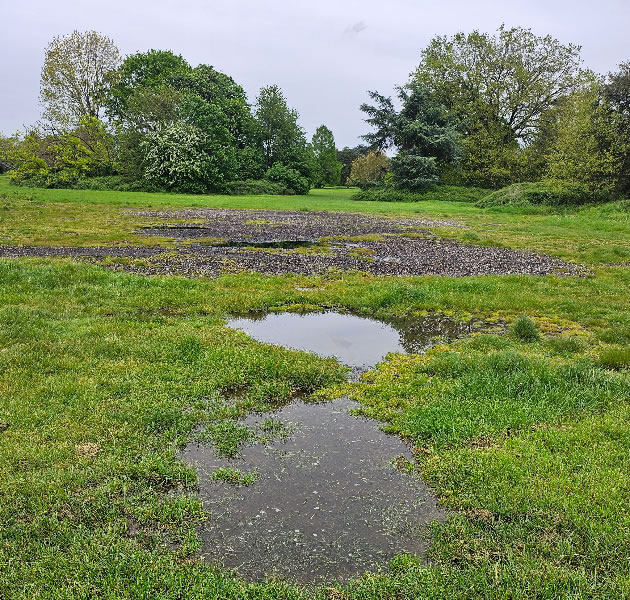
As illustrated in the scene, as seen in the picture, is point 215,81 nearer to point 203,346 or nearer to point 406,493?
point 203,346

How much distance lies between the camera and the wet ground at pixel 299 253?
18.4 meters

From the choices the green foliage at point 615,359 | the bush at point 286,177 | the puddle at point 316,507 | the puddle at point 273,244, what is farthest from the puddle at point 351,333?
the bush at point 286,177

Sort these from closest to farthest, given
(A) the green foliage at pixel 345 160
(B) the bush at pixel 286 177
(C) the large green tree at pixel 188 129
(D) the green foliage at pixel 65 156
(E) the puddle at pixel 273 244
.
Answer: (E) the puddle at pixel 273 244
(C) the large green tree at pixel 188 129
(D) the green foliage at pixel 65 156
(B) the bush at pixel 286 177
(A) the green foliage at pixel 345 160

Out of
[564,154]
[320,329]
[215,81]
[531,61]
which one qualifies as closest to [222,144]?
[215,81]

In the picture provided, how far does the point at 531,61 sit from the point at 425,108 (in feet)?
53.1

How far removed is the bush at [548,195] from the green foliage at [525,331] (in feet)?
134

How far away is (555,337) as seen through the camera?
36.1 feet

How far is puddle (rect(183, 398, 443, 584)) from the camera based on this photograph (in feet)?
15.6

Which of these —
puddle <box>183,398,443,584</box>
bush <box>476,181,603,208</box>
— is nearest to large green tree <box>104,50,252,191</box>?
bush <box>476,181,603,208</box>

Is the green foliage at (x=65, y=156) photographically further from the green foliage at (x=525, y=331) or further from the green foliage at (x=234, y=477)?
the green foliage at (x=234, y=477)

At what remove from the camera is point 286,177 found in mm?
67750

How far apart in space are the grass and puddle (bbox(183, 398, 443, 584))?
19 centimetres

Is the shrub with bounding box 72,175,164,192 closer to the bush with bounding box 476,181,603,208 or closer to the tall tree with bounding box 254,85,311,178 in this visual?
the tall tree with bounding box 254,85,311,178

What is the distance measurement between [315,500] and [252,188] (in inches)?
2375
